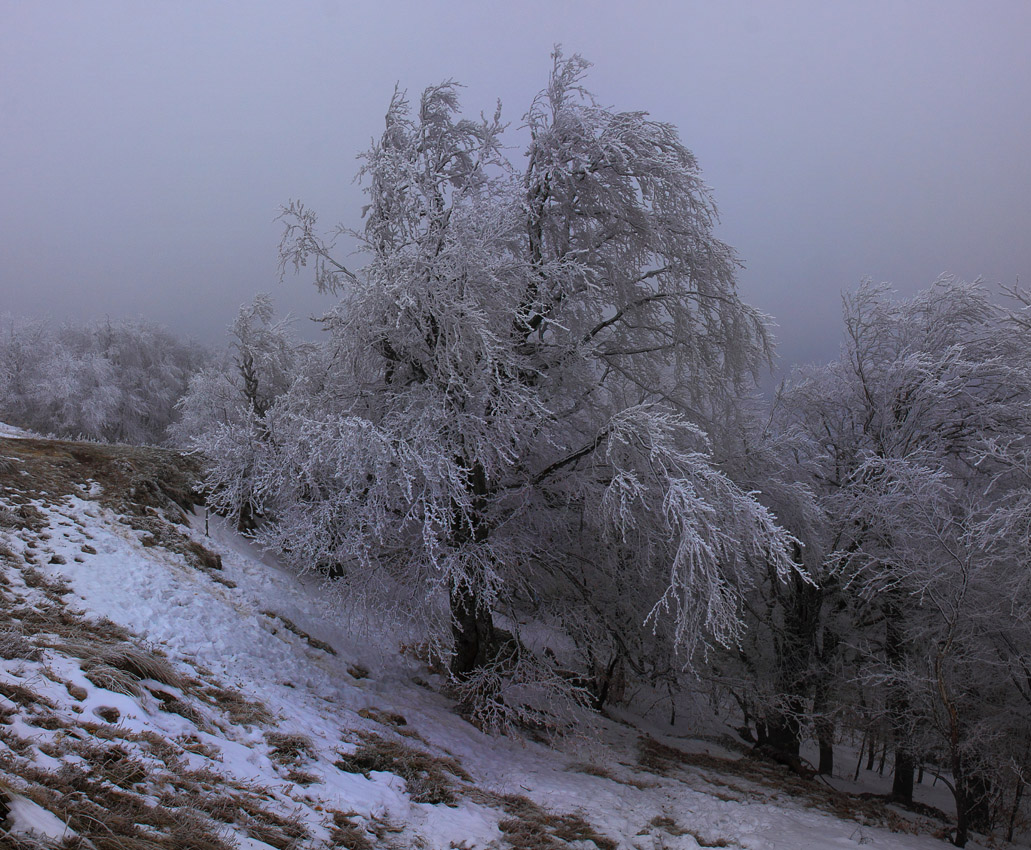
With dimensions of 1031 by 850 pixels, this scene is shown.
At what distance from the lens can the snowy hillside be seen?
11.5ft

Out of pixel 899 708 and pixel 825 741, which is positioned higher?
pixel 899 708

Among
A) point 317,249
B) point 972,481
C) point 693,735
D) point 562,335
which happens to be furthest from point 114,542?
point 972,481

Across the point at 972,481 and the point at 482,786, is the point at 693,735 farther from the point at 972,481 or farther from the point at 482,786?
the point at 482,786

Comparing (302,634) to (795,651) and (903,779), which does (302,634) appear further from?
(903,779)

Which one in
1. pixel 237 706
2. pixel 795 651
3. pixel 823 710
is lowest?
pixel 237 706

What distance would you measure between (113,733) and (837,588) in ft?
39.4

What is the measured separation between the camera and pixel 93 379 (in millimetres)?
27969

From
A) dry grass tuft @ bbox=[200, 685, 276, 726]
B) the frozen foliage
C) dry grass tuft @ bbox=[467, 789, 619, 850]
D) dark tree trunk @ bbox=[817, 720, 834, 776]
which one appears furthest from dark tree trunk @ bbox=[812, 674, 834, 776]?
the frozen foliage

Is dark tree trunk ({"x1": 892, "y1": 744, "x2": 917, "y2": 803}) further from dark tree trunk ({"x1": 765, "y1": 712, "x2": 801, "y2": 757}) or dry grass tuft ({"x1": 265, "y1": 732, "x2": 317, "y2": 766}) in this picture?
dry grass tuft ({"x1": 265, "y1": 732, "x2": 317, "y2": 766})

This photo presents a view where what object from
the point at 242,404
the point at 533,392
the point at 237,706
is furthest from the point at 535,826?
the point at 242,404

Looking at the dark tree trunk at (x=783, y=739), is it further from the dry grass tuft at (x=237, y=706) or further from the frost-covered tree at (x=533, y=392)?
the dry grass tuft at (x=237, y=706)

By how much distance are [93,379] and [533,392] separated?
28786 mm

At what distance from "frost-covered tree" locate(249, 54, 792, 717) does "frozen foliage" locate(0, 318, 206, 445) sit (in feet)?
77.3

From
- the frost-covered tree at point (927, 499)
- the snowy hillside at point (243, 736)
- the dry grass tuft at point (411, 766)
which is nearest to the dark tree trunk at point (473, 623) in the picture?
the snowy hillside at point (243, 736)
